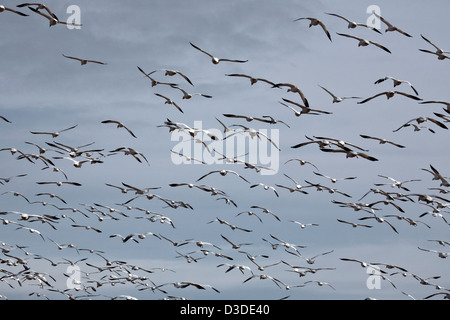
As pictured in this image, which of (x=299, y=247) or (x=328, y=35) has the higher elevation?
(x=328, y=35)

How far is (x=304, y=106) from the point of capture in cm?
3972

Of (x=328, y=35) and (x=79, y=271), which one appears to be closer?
(x=328, y=35)

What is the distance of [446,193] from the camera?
5369cm
